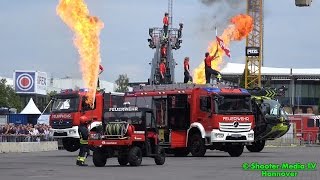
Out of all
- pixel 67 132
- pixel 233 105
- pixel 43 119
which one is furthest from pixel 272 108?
pixel 43 119

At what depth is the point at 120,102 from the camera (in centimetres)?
3903

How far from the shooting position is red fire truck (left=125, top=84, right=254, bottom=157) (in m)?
34.3

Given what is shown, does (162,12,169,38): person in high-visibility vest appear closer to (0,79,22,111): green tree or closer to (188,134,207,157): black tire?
(188,134,207,157): black tire

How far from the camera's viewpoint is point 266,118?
4003 centimetres

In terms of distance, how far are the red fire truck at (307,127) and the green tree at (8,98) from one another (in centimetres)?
4027

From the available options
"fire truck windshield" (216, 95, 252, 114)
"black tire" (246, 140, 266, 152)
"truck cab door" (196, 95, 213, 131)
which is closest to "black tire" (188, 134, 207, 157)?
"truck cab door" (196, 95, 213, 131)

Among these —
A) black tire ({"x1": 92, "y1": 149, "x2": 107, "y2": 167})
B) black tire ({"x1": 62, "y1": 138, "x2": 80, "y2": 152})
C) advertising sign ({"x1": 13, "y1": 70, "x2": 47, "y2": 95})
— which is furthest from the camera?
advertising sign ({"x1": 13, "y1": 70, "x2": 47, "y2": 95})

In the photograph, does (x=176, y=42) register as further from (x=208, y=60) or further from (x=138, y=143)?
(x=138, y=143)

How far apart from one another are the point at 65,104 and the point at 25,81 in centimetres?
6717

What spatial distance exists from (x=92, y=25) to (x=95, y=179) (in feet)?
55.1

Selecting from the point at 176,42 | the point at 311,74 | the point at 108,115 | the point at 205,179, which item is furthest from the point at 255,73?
the point at 205,179

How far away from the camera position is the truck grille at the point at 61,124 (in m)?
36.7

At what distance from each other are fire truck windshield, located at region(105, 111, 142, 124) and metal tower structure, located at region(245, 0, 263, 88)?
62152 mm

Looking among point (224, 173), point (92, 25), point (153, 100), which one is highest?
point (92, 25)
